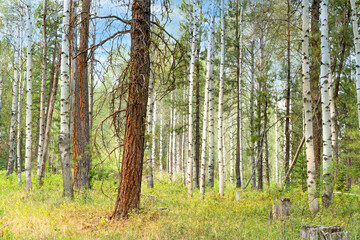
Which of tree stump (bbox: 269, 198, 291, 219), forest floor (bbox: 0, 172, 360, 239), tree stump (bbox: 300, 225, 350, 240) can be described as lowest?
forest floor (bbox: 0, 172, 360, 239)

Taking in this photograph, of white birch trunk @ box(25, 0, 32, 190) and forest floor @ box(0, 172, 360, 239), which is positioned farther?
white birch trunk @ box(25, 0, 32, 190)

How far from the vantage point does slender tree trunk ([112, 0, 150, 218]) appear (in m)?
6.02

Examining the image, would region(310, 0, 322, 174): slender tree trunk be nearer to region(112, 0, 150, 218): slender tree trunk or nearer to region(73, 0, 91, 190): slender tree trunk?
region(112, 0, 150, 218): slender tree trunk

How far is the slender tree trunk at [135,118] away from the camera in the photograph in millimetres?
6016

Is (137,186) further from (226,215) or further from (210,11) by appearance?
(210,11)

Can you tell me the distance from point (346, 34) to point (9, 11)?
58.6 ft

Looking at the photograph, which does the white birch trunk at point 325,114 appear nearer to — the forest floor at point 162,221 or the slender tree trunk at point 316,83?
the forest floor at point 162,221

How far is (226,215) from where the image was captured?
6820mm

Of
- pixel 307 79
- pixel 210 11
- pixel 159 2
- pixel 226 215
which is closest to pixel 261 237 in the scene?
pixel 226 215

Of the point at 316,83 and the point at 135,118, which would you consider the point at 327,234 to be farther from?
the point at 316,83

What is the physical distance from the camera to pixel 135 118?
6.08 m

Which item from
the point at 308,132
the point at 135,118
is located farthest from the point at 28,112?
the point at 308,132

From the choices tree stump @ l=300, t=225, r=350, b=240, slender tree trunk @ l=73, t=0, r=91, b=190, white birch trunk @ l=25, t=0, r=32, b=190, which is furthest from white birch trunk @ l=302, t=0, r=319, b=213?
white birch trunk @ l=25, t=0, r=32, b=190

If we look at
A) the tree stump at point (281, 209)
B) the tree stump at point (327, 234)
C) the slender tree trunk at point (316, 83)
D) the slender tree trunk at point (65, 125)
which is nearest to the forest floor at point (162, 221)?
the tree stump at point (281, 209)
